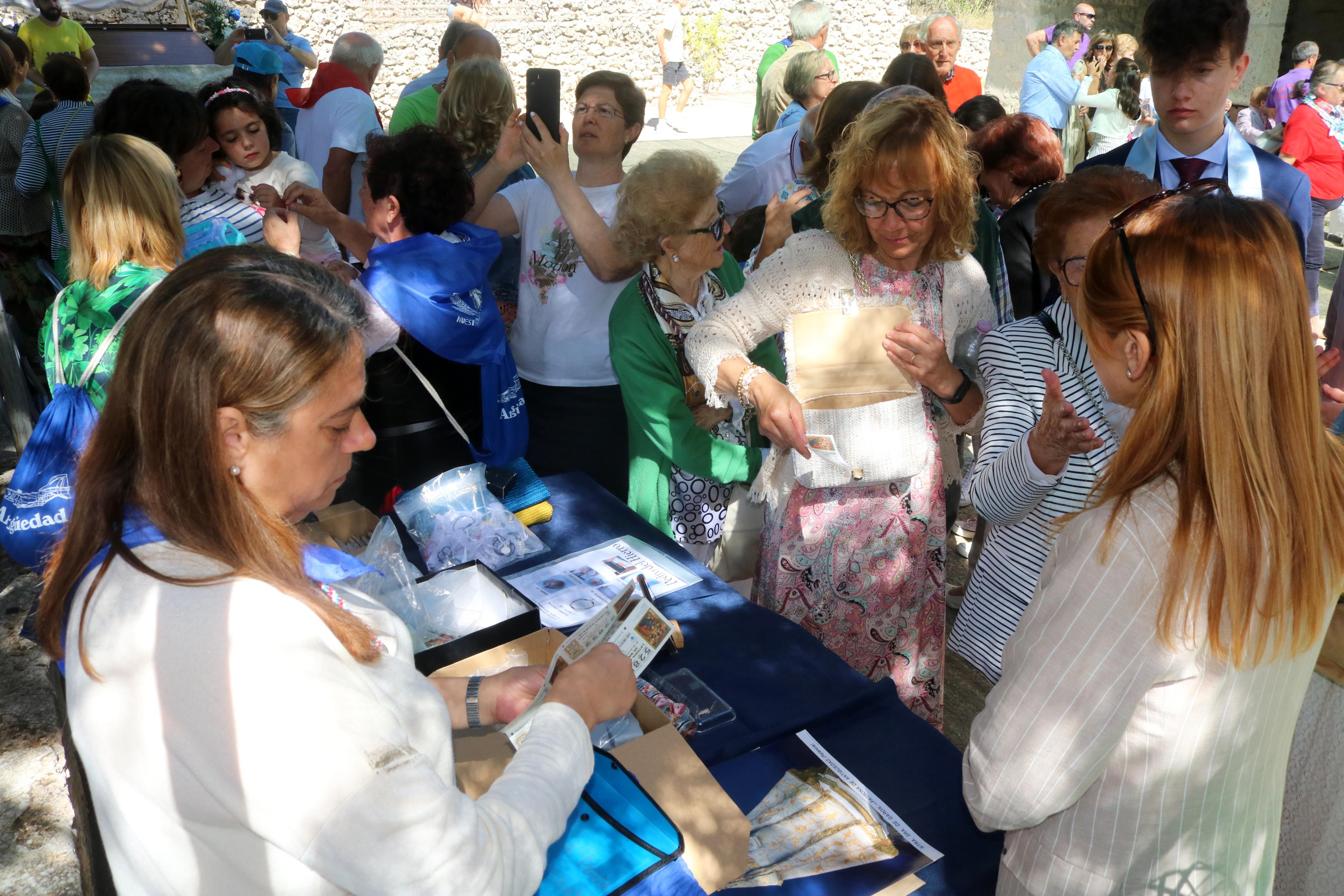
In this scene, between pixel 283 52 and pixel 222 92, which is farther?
pixel 283 52

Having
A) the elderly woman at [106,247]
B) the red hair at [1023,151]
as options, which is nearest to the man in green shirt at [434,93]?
the elderly woman at [106,247]

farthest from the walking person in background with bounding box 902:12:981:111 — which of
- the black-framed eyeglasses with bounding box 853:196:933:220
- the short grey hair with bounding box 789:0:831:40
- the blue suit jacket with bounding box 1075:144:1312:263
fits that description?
the black-framed eyeglasses with bounding box 853:196:933:220

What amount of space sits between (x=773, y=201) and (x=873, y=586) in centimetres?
180

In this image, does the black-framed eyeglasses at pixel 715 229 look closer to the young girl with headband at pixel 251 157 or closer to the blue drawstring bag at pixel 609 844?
the blue drawstring bag at pixel 609 844

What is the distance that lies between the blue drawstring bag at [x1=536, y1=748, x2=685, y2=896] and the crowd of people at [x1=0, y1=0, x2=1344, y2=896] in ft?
0.41

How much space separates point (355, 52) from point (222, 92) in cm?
135

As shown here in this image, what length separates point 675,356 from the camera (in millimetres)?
2578

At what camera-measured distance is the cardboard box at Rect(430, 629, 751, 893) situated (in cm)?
137

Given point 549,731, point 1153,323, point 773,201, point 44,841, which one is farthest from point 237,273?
point 773,201

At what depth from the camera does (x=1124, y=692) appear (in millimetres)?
1142

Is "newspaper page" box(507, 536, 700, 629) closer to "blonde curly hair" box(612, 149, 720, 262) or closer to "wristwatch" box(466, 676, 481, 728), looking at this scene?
"wristwatch" box(466, 676, 481, 728)

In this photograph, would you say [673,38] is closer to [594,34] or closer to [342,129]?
[594,34]

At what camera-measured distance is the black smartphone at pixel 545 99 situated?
3.12 m

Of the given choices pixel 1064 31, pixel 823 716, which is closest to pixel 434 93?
pixel 823 716
